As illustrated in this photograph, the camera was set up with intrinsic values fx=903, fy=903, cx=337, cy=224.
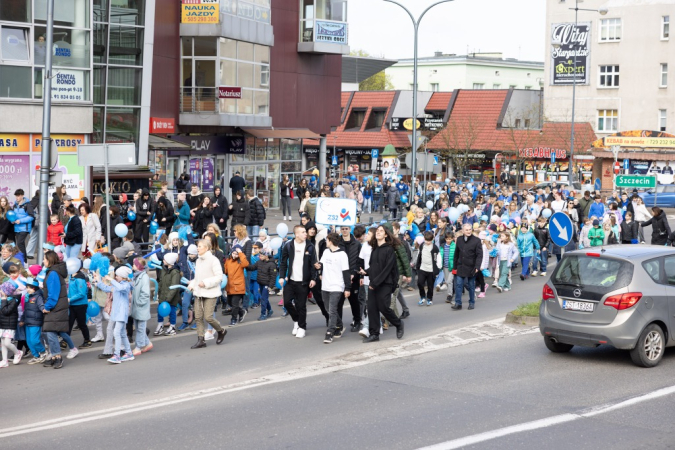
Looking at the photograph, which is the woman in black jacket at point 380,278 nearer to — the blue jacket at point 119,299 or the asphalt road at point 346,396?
the asphalt road at point 346,396

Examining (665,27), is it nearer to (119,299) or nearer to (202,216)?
(202,216)

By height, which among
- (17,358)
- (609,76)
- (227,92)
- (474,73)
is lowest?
(17,358)

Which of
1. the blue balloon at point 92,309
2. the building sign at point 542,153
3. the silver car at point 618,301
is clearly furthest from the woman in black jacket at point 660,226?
the building sign at point 542,153

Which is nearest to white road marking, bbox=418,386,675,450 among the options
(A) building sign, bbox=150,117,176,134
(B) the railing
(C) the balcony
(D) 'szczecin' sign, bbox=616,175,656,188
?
(D) 'szczecin' sign, bbox=616,175,656,188

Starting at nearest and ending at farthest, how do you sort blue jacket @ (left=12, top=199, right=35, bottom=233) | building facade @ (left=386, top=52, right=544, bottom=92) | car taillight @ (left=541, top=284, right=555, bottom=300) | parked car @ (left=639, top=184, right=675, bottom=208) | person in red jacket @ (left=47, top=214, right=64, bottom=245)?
car taillight @ (left=541, top=284, right=555, bottom=300), person in red jacket @ (left=47, top=214, right=64, bottom=245), blue jacket @ (left=12, top=199, right=35, bottom=233), parked car @ (left=639, top=184, right=675, bottom=208), building facade @ (left=386, top=52, right=544, bottom=92)

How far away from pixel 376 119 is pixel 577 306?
183 ft

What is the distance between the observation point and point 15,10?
24.0 meters

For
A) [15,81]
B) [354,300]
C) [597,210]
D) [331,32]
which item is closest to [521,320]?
[354,300]

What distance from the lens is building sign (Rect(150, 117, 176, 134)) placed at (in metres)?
31.7

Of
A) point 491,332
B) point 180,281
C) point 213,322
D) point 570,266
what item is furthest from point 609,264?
point 180,281

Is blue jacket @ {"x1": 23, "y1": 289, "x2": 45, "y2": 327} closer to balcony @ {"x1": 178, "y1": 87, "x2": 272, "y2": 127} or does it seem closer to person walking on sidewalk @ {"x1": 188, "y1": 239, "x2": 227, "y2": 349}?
person walking on sidewalk @ {"x1": 188, "y1": 239, "x2": 227, "y2": 349}

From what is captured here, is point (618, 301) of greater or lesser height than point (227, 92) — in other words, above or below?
below

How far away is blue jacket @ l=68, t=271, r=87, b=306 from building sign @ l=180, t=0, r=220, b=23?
22055 millimetres

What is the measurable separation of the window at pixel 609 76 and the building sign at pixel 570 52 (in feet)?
3.29
